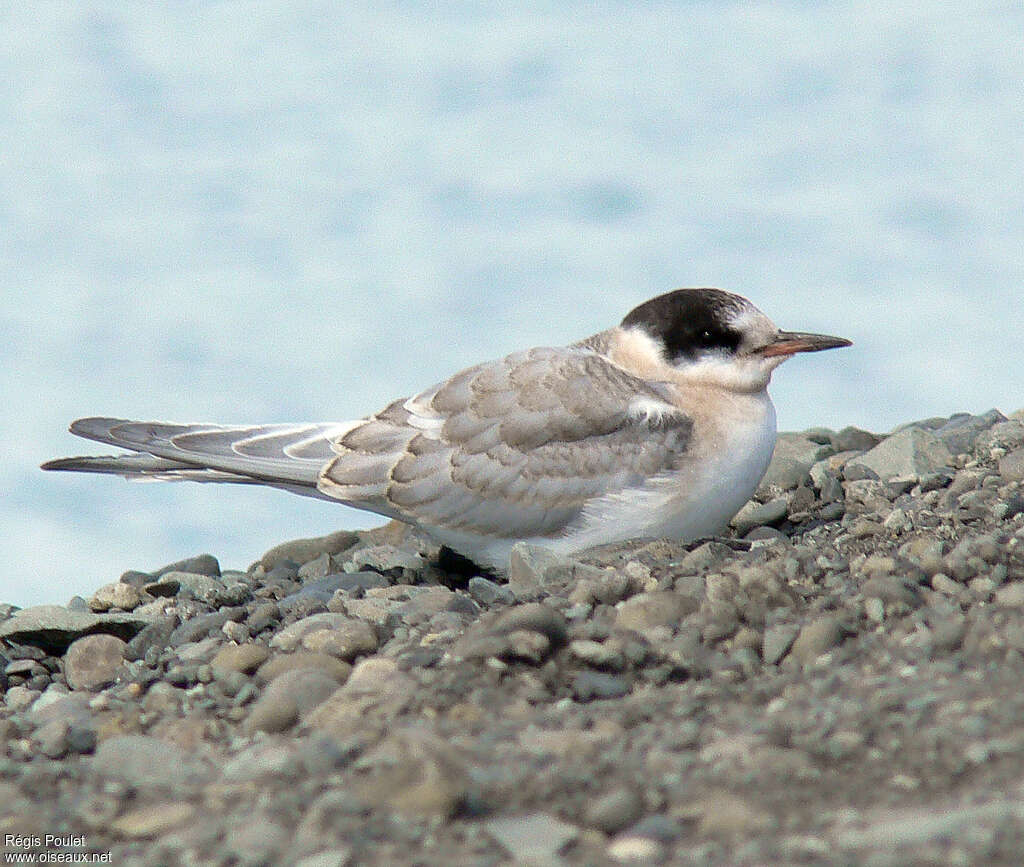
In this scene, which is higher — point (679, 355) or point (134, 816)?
point (679, 355)

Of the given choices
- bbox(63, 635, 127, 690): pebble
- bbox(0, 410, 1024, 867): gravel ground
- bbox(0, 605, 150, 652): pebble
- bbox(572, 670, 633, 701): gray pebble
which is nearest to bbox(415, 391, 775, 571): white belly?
bbox(0, 410, 1024, 867): gravel ground

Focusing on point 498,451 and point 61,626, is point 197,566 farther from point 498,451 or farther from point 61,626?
point 498,451

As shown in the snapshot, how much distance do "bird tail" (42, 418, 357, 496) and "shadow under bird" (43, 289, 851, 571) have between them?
10mm

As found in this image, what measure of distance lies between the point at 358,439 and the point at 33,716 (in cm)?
254

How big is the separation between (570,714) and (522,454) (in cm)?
310

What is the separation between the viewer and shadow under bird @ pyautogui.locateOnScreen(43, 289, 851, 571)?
24.1 feet

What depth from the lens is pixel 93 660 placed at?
21.8 feet

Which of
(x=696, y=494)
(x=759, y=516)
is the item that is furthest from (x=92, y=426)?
(x=759, y=516)

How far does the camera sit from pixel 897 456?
29.7 feet

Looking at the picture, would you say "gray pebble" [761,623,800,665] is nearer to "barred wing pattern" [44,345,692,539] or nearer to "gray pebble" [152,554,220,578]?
"barred wing pattern" [44,345,692,539]

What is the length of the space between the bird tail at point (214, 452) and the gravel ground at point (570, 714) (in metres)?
0.81

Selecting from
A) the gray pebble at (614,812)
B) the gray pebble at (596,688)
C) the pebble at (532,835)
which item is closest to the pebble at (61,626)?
the gray pebble at (596,688)

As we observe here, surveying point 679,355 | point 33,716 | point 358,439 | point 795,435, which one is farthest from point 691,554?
point 795,435

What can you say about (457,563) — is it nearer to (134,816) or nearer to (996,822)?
(134,816)
